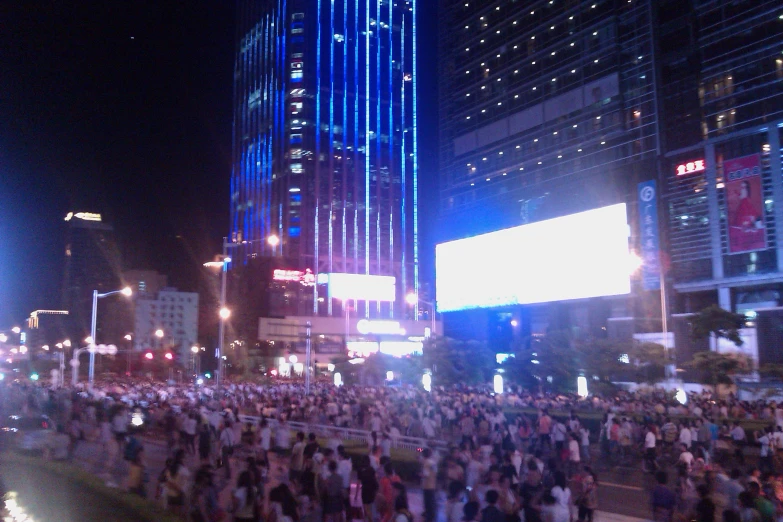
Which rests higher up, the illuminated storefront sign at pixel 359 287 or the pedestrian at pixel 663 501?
the illuminated storefront sign at pixel 359 287

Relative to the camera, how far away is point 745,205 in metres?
49.9

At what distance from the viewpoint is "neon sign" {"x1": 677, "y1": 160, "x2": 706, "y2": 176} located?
53769mm

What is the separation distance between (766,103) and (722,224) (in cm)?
890

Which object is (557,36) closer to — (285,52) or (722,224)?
(722,224)

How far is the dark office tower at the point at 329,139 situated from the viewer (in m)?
108

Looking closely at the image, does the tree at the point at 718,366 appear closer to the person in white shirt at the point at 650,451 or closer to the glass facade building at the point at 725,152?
the glass facade building at the point at 725,152

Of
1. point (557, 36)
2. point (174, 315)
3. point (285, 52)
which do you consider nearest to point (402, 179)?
point (285, 52)

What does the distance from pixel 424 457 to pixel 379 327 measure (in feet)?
248

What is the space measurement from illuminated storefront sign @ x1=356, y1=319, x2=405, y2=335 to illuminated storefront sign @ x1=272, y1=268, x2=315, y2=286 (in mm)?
13852

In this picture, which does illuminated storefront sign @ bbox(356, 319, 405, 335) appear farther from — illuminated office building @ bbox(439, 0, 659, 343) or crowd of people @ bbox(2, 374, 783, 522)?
crowd of people @ bbox(2, 374, 783, 522)

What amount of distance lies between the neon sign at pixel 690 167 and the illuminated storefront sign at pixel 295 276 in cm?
5603

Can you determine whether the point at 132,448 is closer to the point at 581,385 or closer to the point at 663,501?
the point at 663,501

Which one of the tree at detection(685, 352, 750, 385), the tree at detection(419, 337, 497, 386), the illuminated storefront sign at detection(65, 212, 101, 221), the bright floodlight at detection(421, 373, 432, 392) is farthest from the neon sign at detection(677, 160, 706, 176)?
the illuminated storefront sign at detection(65, 212, 101, 221)

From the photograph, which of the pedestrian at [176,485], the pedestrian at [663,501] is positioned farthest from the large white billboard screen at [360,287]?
the pedestrian at [663,501]
